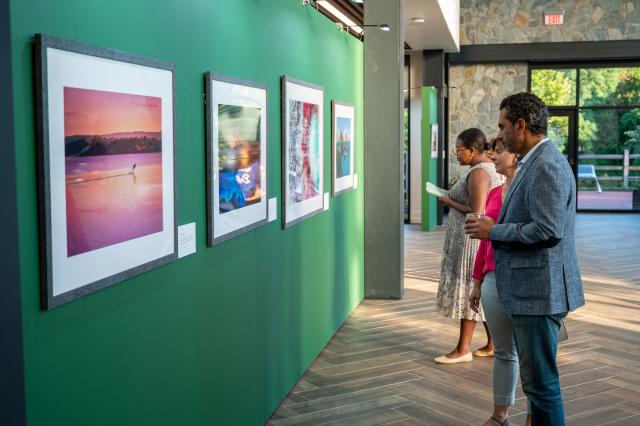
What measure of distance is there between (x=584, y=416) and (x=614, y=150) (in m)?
A: 15.3

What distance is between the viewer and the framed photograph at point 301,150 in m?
4.96

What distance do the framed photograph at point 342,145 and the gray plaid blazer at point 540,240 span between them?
3.30 metres

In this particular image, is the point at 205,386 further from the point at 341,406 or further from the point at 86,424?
the point at 341,406

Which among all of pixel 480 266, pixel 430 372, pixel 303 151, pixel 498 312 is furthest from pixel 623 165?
pixel 498 312

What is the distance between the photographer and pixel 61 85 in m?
2.26

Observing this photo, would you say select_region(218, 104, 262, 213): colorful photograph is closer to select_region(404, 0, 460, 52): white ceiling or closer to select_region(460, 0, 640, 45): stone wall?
select_region(404, 0, 460, 52): white ceiling

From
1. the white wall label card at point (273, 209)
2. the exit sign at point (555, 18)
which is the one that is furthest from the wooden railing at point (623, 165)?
the white wall label card at point (273, 209)

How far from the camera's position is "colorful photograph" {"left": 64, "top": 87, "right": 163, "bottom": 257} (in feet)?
7.70

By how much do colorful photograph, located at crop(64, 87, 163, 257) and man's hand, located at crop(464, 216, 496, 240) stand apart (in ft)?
4.67

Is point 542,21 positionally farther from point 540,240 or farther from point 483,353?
point 540,240

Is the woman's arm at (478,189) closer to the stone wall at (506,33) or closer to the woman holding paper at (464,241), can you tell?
the woman holding paper at (464,241)

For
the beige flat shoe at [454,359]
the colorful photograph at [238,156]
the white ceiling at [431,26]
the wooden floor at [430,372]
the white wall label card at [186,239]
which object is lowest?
the wooden floor at [430,372]

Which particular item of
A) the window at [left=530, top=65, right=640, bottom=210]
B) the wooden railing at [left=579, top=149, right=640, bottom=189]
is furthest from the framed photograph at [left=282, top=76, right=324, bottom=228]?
the wooden railing at [left=579, top=149, right=640, bottom=189]

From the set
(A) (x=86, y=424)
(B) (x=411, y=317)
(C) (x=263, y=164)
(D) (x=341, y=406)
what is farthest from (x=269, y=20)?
(B) (x=411, y=317)
